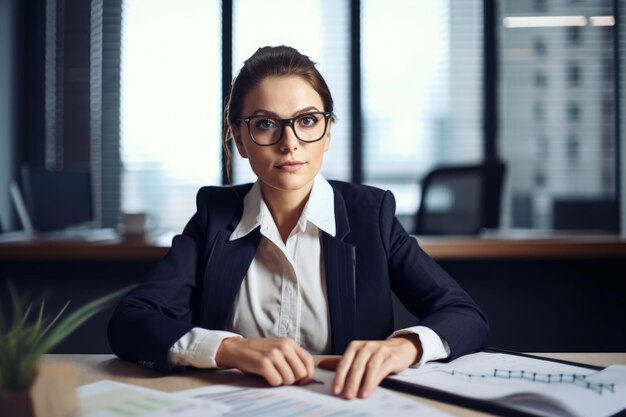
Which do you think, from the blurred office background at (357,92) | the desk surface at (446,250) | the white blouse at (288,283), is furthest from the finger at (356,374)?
the blurred office background at (357,92)

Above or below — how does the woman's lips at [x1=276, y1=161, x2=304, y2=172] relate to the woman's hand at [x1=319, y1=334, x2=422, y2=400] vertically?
above

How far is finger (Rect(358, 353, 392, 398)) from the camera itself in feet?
2.43

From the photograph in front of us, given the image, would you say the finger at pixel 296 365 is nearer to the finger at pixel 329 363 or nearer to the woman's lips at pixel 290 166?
the finger at pixel 329 363

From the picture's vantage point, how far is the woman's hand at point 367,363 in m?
0.74

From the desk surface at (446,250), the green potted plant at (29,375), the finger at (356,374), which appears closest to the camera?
the green potted plant at (29,375)

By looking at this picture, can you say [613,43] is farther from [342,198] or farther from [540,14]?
[342,198]

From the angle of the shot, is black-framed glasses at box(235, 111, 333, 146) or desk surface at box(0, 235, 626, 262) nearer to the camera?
black-framed glasses at box(235, 111, 333, 146)

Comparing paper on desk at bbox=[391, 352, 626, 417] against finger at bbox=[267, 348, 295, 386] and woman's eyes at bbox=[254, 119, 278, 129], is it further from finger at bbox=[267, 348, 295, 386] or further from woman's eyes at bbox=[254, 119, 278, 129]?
woman's eyes at bbox=[254, 119, 278, 129]

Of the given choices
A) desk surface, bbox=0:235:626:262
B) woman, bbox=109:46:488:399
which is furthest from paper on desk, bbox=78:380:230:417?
desk surface, bbox=0:235:626:262

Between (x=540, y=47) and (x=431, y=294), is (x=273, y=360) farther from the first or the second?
(x=540, y=47)

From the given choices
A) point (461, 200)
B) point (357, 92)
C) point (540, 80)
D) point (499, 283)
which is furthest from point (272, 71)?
point (540, 80)

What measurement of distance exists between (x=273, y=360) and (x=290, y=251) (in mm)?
468

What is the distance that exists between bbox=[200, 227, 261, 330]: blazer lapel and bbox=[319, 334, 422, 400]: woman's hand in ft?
1.11

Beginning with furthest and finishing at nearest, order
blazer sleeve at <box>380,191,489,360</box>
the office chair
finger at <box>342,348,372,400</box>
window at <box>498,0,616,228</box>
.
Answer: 1. window at <box>498,0,616,228</box>
2. the office chair
3. blazer sleeve at <box>380,191,489,360</box>
4. finger at <box>342,348,372,400</box>
